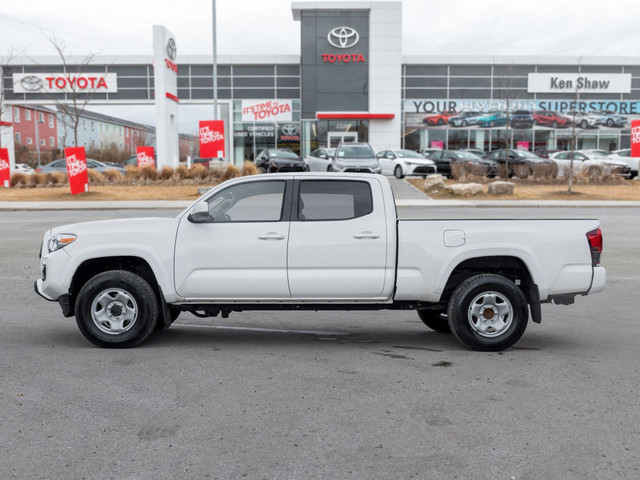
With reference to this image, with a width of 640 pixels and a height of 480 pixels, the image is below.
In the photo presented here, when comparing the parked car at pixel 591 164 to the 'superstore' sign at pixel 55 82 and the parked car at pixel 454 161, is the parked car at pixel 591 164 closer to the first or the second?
the parked car at pixel 454 161

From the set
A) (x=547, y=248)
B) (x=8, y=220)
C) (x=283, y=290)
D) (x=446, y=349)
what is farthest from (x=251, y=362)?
(x=8, y=220)

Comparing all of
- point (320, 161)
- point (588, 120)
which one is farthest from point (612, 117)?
point (320, 161)

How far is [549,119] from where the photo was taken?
51219 millimetres

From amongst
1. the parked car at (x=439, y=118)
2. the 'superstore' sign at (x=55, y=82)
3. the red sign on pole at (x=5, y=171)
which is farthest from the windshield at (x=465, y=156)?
the 'superstore' sign at (x=55, y=82)

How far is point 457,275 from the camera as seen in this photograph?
6.27 m

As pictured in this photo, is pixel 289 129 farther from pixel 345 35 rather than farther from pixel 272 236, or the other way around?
pixel 272 236

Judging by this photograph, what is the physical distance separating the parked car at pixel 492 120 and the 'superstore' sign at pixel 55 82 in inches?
1117

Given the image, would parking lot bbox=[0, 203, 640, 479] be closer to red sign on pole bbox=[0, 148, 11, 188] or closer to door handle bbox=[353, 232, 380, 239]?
door handle bbox=[353, 232, 380, 239]

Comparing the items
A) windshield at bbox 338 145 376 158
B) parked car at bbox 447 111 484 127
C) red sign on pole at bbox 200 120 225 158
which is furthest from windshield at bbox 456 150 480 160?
parked car at bbox 447 111 484 127

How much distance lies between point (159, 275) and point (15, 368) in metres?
1.41

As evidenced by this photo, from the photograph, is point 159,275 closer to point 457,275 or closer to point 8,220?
point 457,275

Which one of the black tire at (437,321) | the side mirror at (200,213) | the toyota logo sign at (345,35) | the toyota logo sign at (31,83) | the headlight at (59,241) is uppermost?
the toyota logo sign at (345,35)

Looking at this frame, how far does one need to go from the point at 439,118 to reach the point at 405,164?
19363 mm

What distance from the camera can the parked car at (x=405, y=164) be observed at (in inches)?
1312
